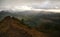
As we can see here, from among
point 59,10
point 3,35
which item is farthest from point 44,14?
point 3,35

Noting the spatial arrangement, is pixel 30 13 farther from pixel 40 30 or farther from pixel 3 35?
pixel 3 35

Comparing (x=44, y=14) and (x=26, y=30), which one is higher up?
(x=44, y=14)

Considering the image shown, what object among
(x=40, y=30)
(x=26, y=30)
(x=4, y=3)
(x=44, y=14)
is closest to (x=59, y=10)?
(x=44, y=14)

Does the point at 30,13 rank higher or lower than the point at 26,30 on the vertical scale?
higher

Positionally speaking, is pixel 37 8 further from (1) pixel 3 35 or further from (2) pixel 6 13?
(1) pixel 3 35

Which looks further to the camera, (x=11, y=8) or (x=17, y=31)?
(x=11, y=8)

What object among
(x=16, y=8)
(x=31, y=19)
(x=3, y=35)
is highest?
(x=16, y=8)
